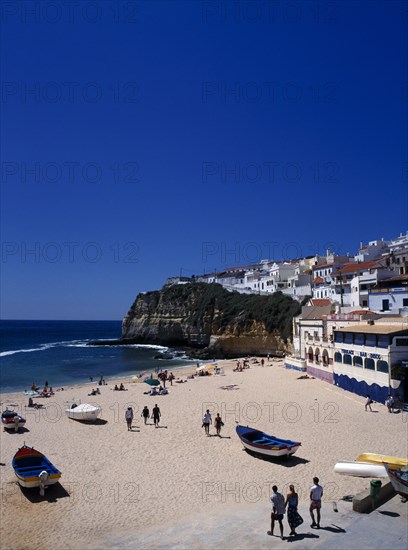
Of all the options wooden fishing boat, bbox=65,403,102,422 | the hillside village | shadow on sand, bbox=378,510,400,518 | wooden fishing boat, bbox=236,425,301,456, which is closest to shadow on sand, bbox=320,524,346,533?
shadow on sand, bbox=378,510,400,518

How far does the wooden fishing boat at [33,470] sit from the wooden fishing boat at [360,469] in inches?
333

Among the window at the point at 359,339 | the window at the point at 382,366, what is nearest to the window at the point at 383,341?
the window at the point at 382,366

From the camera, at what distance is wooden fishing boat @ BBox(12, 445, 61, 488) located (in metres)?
13.0

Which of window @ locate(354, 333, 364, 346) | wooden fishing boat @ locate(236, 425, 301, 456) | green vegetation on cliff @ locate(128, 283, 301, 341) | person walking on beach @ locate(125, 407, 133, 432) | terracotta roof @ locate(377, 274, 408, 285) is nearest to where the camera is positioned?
wooden fishing boat @ locate(236, 425, 301, 456)

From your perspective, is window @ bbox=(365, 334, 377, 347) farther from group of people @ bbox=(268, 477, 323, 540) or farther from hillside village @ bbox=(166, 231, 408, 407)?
group of people @ bbox=(268, 477, 323, 540)

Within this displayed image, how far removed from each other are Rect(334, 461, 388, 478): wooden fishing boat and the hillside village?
1001 centimetres

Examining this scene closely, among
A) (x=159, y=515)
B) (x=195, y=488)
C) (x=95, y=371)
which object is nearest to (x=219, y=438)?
(x=195, y=488)

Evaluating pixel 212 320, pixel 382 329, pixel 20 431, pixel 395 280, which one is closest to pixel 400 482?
pixel 382 329

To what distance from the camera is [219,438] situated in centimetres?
1831

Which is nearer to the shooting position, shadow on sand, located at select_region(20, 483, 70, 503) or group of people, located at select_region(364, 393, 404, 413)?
shadow on sand, located at select_region(20, 483, 70, 503)

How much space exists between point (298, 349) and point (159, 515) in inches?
1172

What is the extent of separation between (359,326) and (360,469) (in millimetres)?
15171

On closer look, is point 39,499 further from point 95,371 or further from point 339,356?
point 95,371

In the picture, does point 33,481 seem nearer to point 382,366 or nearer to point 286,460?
point 286,460
